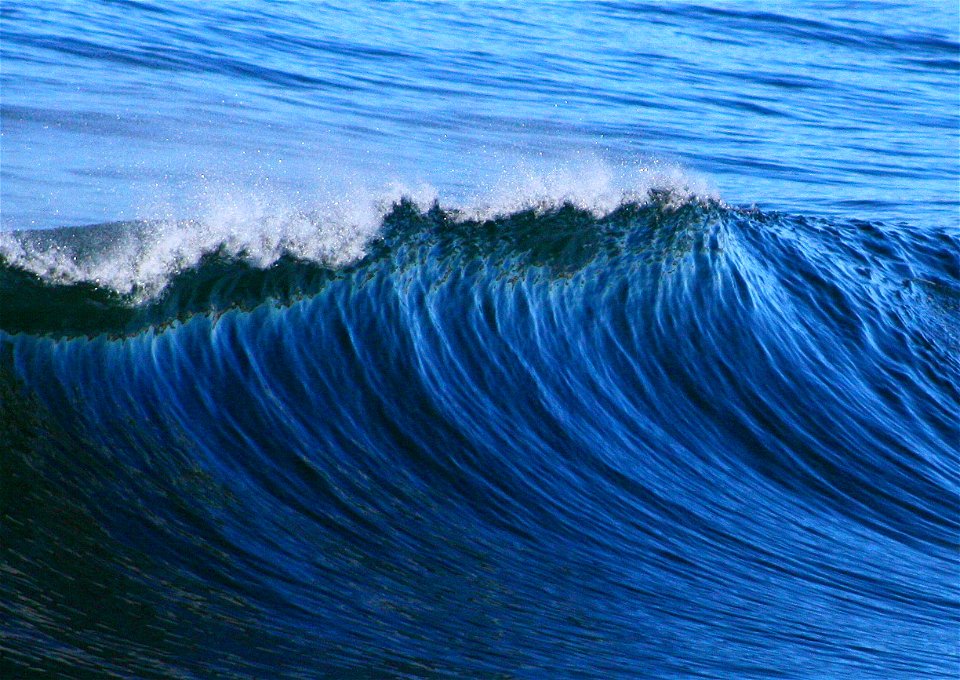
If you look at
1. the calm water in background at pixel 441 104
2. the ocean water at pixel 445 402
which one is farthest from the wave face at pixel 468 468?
the calm water in background at pixel 441 104

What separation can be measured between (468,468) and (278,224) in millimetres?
1886

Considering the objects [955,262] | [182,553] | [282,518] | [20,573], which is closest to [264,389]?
[282,518]

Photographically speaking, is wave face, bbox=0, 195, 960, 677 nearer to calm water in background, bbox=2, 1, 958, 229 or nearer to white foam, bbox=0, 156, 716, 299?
white foam, bbox=0, 156, 716, 299

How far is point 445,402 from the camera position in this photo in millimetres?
5332

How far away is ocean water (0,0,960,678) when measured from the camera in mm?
3805

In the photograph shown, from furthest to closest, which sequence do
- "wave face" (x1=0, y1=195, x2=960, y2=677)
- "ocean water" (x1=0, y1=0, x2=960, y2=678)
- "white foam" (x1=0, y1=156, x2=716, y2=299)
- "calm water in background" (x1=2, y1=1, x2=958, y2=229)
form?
1. "calm water in background" (x1=2, y1=1, x2=958, y2=229)
2. "white foam" (x1=0, y1=156, x2=716, y2=299)
3. "ocean water" (x1=0, y1=0, x2=960, y2=678)
4. "wave face" (x1=0, y1=195, x2=960, y2=677)

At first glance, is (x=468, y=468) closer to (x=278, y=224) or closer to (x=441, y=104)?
(x=278, y=224)

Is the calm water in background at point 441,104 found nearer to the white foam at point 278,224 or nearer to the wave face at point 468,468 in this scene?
the white foam at point 278,224

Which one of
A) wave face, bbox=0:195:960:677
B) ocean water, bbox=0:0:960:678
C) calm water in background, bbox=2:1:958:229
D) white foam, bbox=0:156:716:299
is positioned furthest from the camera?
calm water in background, bbox=2:1:958:229

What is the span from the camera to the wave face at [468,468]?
3703 mm

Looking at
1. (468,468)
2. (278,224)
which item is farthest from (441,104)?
(468,468)

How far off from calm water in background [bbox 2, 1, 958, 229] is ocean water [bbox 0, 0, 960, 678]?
0.08 meters

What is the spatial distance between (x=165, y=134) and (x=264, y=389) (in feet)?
13.7

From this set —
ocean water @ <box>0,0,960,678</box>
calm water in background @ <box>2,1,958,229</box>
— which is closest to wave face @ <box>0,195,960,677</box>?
ocean water @ <box>0,0,960,678</box>
